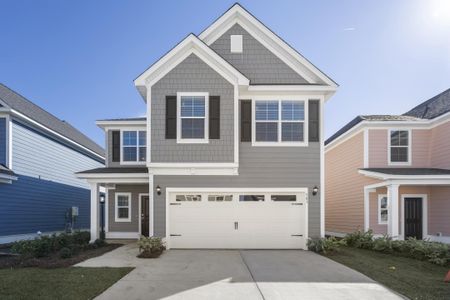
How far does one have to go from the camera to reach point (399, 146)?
52.7ft

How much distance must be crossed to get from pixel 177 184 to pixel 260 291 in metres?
6.26

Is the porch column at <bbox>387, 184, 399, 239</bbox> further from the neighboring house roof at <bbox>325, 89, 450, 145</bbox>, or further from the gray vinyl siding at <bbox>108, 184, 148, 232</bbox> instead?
the gray vinyl siding at <bbox>108, 184, 148, 232</bbox>

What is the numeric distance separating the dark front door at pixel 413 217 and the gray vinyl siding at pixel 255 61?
25.9 feet

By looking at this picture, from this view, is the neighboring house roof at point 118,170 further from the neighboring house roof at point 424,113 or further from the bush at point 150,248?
the neighboring house roof at point 424,113

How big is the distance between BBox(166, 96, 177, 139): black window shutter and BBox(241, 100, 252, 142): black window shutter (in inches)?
99.8

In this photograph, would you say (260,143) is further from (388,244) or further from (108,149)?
(108,149)

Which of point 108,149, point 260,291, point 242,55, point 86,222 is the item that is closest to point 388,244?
point 260,291

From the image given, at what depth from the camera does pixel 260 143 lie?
42.6ft

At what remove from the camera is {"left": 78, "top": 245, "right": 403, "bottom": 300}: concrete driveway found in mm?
6961

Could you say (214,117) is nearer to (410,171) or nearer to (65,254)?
(65,254)

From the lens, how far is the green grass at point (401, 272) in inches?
284

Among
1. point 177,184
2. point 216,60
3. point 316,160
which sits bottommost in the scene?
point 177,184

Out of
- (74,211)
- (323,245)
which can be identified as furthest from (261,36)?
(74,211)

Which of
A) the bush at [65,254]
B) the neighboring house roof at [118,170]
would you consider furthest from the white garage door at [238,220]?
the bush at [65,254]
